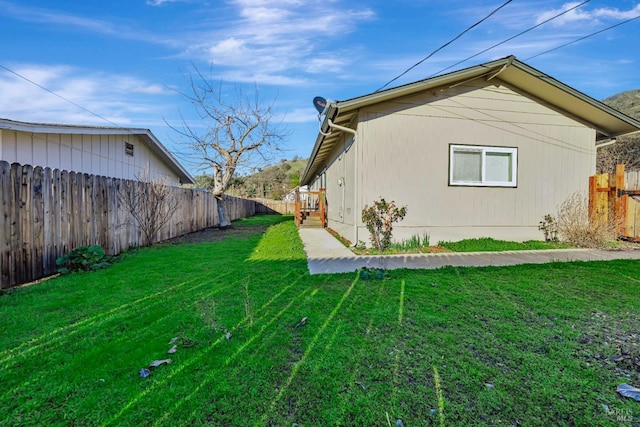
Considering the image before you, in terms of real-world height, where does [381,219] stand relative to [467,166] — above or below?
below

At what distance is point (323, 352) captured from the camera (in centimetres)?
237

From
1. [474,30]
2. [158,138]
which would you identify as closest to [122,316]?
[474,30]

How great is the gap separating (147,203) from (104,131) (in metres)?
3.40

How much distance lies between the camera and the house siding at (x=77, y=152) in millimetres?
7035

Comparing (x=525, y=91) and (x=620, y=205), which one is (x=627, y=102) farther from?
(x=525, y=91)

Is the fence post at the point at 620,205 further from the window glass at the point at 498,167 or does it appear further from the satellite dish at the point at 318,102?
the satellite dish at the point at 318,102

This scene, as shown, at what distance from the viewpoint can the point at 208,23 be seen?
893cm

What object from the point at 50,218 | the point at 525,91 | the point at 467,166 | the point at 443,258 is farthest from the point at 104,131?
the point at 525,91

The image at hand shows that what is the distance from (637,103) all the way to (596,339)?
1255 inches

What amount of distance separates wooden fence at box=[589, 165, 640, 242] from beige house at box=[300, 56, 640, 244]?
41 cm

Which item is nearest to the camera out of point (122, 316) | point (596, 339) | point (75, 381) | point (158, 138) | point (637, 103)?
point (75, 381)

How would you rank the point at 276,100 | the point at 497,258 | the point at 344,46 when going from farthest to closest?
1. the point at 276,100
2. the point at 344,46
3. the point at 497,258

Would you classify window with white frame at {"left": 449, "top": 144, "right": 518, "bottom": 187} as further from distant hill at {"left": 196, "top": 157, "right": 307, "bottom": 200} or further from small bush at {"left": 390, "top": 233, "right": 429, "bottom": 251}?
distant hill at {"left": 196, "top": 157, "right": 307, "bottom": 200}

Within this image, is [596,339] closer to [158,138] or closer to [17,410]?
[17,410]
